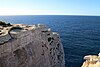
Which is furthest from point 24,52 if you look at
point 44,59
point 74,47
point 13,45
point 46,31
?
point 74,47

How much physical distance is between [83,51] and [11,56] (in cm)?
6337

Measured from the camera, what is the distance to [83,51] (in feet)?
293

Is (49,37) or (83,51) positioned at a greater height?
(49,37)

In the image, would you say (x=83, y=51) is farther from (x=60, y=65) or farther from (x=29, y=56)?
(x=29, y=56)

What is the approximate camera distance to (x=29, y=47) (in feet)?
117

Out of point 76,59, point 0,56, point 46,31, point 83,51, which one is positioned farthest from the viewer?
point 83,51

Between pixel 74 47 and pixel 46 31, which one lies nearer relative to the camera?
pixel 46 31

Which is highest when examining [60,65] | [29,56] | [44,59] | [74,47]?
[29,56]

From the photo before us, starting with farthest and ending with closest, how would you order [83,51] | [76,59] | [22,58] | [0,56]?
1. [83,51]
2. [76,59]
3. [22,58]
4. [0,56]

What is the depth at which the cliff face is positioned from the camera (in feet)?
96.0

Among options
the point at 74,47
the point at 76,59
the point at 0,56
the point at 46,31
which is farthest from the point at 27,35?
the point at 74,47

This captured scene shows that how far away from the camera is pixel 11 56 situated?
30031 mm

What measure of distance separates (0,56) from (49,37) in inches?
842

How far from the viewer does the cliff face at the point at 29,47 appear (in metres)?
29.2
